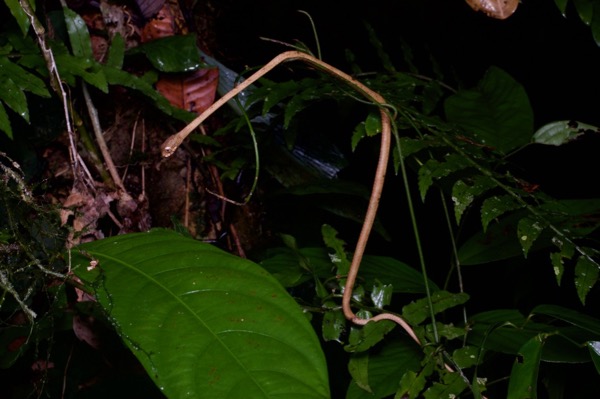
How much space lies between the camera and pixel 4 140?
1.95m

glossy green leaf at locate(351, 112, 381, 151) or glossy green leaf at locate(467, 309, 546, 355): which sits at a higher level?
glossy green leaf at locate(351, 112, 381, 151)

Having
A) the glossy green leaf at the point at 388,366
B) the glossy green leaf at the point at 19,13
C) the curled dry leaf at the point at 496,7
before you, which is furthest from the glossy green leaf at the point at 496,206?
the glossy green leaf at the point at 19,13

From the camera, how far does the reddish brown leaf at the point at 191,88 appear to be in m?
2.20

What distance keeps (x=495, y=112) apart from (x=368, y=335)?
0.99m

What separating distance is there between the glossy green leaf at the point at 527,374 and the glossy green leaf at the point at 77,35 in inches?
62.5

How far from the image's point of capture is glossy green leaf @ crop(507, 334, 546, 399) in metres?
1.10

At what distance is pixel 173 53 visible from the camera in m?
2.10

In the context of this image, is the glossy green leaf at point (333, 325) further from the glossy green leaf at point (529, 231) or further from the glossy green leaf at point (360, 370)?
the glossy green leaf at point (529, 231)

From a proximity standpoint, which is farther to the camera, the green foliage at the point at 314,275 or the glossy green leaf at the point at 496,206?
the glossy green leaf at the point at 496,206

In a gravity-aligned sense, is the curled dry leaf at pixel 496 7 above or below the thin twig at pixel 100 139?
above

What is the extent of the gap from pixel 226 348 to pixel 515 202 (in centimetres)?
87

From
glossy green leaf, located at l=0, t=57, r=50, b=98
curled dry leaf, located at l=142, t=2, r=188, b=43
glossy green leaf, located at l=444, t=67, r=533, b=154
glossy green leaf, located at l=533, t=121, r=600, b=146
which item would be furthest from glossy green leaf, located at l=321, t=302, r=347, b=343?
curled dry leaf, located at l=142, t=2, r=188, b=43

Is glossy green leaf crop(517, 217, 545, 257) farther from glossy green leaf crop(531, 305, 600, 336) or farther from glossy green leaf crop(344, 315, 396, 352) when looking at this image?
glossy green leaf crop(344, 315, 396, 352)

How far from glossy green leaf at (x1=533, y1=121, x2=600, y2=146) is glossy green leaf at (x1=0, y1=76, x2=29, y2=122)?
1.46 metres
